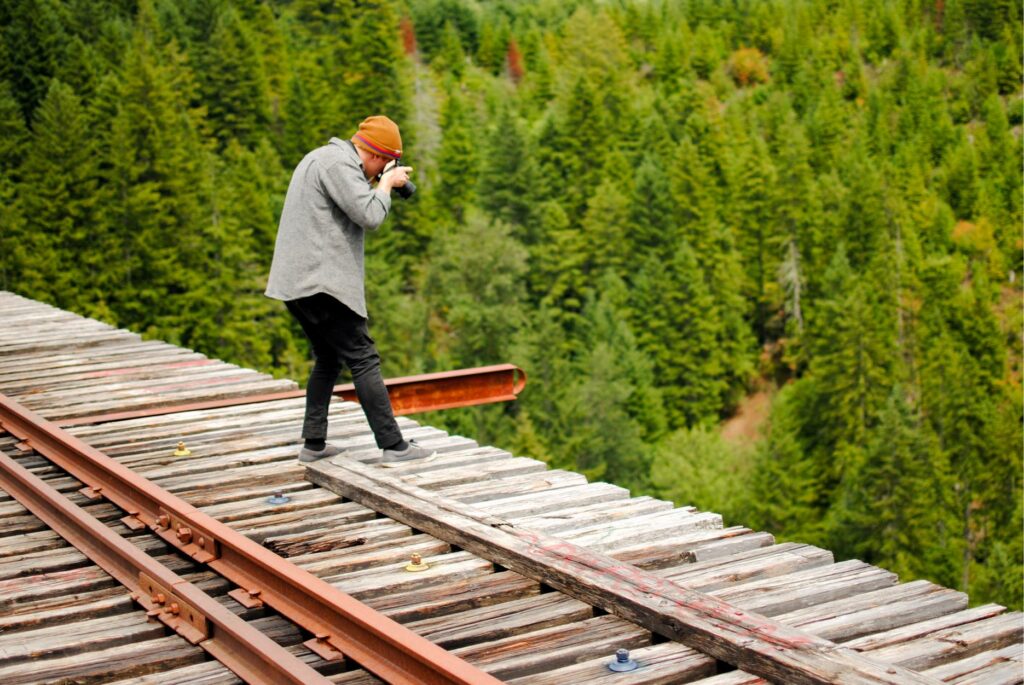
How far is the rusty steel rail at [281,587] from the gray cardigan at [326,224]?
3.95 feet

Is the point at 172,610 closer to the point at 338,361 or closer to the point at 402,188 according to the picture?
the point at 338,361

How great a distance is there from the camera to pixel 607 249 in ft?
209

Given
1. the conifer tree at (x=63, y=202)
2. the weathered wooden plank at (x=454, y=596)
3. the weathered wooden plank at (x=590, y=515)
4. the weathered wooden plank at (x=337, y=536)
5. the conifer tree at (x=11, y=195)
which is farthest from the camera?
the conifer tree at (x=63, y=202)

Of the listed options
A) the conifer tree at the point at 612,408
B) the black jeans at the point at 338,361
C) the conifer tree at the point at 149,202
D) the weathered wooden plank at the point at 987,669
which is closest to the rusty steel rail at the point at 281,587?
the black jeans at the point at 338,361

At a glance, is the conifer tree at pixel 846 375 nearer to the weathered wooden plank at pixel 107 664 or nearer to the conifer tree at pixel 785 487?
the conifer tree at pixel 785 487

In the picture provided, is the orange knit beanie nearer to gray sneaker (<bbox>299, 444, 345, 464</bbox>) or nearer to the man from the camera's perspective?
the man

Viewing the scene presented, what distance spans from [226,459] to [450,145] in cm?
6502

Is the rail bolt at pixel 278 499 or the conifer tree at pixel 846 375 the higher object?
the rail bolt at pixel 278 499

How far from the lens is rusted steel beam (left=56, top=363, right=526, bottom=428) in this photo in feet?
24.9

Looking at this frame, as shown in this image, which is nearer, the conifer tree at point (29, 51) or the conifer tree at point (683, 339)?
the conifer tree at point (29, 51)

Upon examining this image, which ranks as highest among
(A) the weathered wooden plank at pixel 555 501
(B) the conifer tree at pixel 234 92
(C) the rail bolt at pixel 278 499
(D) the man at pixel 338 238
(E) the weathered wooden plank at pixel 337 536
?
(B) the conifer tree at pixel 234 92

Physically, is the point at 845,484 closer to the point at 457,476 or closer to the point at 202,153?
the point at 202,153

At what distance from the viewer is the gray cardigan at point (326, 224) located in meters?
5.42

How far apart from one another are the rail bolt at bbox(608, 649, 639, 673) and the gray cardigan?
8.53 feet
